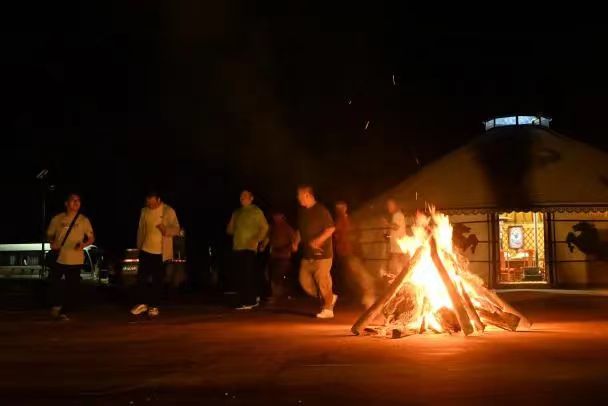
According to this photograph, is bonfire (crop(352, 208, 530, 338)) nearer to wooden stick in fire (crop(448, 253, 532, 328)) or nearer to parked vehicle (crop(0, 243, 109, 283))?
wooden stick in fire (crop(448, 253, 532, 328))

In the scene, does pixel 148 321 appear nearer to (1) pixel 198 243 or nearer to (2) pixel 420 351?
(2) pixel 420 351

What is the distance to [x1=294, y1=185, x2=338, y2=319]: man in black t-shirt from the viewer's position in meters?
11.3

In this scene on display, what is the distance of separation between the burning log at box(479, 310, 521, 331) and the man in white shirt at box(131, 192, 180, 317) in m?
4.64

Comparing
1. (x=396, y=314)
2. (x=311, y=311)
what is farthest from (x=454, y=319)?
(x=311, y=311)

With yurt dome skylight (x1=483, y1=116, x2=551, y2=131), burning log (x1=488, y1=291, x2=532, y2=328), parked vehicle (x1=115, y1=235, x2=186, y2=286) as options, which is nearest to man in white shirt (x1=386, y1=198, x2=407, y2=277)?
burning log (x1=488, y1=291, x2=532, y2=328)

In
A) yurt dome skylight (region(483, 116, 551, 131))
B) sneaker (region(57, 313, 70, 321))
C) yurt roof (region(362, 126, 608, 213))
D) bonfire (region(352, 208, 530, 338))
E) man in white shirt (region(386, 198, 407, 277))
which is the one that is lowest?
sneaker (region(57, 313, 70, 321))

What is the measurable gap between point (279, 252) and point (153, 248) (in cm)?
285

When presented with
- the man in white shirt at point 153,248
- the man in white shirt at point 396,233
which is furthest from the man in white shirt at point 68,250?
the man in white shirt at point 396,233

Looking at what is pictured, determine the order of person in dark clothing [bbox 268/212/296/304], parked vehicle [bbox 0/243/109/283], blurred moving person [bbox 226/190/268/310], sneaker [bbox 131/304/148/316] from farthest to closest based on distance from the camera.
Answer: parked vehicle [bbox 0/243/109/283] → person in dark clothing [bbox 268/212/296/304] → blurred moving person [bbox 226/190/268/310] → sneaker [bbox 131/304/148/316]

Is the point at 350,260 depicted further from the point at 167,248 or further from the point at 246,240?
the point at 167,248

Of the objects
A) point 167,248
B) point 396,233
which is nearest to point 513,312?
point 396,233

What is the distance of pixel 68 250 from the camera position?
1177 cm

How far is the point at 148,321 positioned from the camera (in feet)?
36.1

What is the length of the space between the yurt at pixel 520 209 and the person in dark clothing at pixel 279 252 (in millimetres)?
6283
